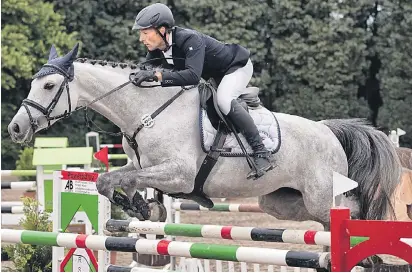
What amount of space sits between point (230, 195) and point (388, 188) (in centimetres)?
103

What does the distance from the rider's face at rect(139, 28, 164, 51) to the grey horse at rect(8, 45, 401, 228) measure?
0.20 meters

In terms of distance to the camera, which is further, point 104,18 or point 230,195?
point 104,18

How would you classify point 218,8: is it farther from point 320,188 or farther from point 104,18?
point 320,188

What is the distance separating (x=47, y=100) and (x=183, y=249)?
120cm

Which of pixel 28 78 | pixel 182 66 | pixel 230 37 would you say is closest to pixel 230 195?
pixel 182 66

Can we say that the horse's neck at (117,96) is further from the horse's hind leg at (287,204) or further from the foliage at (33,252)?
the foliage at (33,252)

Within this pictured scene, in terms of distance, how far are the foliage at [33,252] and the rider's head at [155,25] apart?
1.86 metres

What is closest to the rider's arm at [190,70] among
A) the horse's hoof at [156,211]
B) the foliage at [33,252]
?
the horse's hoof at [156,211]

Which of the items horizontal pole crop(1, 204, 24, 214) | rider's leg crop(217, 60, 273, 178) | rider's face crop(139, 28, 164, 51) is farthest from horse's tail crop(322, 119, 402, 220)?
horizontal pole crop(1, 204, 24, 214)

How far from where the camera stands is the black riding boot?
15.8ft

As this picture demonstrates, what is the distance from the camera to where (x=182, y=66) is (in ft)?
15.9

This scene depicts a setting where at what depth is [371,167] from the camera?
17.6 feet

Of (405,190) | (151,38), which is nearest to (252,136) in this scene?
(151,38)

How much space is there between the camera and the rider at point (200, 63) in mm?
4672
